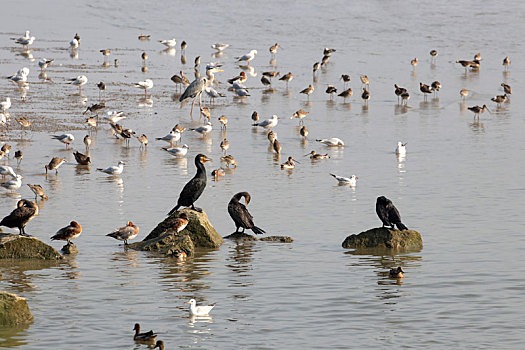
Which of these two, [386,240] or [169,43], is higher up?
[169,43]

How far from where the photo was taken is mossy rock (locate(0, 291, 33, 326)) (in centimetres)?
1021

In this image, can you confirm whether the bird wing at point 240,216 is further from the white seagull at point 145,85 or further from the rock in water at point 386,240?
the white seagull at point 145,85

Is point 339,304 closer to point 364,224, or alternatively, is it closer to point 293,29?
point 364,224

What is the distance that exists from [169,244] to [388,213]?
329cm

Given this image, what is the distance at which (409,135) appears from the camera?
25.0m

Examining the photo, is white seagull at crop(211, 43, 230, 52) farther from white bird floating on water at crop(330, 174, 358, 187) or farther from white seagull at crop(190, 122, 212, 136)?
white bird floating on water at crop(330, 174, 358, 187)

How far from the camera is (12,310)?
10.2 m

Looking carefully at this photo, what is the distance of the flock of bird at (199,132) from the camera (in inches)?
551

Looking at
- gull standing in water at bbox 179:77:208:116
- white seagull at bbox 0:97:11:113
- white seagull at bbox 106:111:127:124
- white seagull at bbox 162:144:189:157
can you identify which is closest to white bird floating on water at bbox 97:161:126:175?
white seagull at bbox 162:144:189:157

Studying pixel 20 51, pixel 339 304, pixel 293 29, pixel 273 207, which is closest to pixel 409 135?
pixel 273 207

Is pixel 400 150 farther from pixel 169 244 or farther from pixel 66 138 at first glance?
pixel 169 244

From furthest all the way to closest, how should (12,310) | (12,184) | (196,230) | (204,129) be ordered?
(204,129) → (12,184) → (196,230) → (12,310)

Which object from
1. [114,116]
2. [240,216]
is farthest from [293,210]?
[114,116]

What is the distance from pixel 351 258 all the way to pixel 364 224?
7.67 feet
